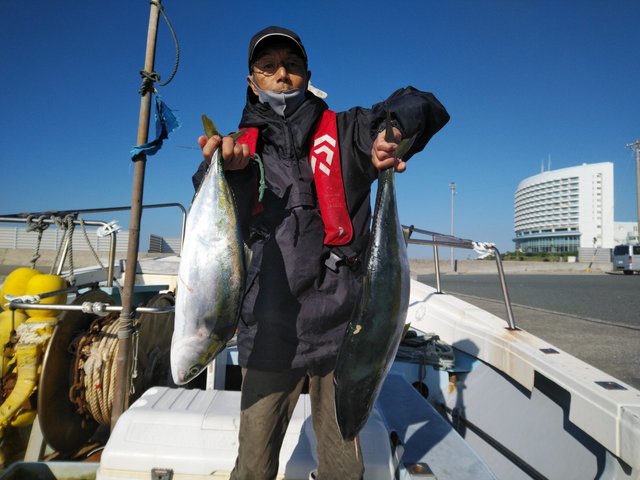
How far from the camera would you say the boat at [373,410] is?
Result: 89.2 inches

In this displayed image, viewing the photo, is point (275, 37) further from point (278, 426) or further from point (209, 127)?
point (278, 426)

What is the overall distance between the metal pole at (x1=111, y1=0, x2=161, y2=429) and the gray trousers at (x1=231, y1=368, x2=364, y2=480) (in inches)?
43.7

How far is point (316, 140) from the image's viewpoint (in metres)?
2.11

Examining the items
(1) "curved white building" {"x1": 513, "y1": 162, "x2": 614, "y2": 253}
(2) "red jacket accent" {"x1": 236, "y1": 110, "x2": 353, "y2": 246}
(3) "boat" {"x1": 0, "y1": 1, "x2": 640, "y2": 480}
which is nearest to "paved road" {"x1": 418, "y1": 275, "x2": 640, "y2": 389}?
(3) "boat" {"x1": 0, "y1": 1, "x2": 640, "y2": 480}

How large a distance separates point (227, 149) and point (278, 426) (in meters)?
1.45

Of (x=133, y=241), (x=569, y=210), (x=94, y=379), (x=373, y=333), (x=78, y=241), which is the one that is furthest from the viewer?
(x=569, y=210)

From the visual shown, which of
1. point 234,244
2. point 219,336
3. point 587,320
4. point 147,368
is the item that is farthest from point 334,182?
point 587,320

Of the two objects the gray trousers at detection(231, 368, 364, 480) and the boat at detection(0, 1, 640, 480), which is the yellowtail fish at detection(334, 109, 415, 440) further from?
the boat at detection(0, 1, 640, 480)

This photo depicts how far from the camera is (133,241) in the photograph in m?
2.57

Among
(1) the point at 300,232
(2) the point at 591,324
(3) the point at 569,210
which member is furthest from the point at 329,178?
(3) the point at 569,210

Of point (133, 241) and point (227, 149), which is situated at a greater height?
point (227, 149)

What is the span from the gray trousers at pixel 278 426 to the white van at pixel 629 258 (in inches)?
1519

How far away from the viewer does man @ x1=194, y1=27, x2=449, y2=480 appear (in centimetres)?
195

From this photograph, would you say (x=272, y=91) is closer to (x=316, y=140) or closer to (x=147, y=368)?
(x=316, y=140)
